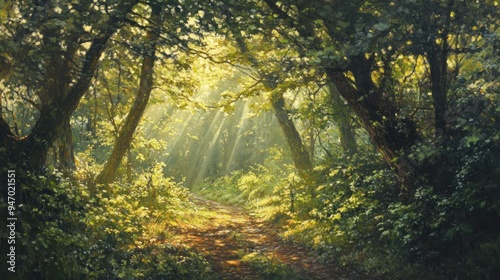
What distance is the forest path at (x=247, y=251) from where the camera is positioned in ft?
26.3

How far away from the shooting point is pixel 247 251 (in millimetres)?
9781

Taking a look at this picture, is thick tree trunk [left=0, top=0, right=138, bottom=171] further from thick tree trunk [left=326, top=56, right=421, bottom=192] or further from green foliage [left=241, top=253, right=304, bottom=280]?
green foliage [left=241, top=253, right=304, bottom=280]

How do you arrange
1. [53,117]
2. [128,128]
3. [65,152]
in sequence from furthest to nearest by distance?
[128,128]
[65,152]
[53,117]

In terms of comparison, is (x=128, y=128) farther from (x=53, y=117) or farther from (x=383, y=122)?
(x=383, y=122)

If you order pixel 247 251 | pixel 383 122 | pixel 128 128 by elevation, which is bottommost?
pixel 247 251

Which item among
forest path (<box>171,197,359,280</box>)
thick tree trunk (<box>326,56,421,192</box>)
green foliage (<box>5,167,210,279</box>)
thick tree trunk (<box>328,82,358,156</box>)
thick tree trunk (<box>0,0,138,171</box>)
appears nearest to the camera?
green foliage (<box>5,167,210,279</box>)

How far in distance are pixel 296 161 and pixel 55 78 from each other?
875 cm

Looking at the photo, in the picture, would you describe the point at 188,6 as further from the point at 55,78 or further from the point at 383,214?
the point at 383,214

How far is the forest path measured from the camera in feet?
26.3

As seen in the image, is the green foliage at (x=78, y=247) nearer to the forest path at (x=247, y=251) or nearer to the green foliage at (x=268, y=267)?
the forest path at (x=247, y=251)

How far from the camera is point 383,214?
339 inches

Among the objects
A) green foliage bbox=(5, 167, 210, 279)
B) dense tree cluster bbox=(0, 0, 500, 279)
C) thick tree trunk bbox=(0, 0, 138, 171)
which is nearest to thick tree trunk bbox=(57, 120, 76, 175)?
dense tree cluster bbox=(0, 0, 500, 279)

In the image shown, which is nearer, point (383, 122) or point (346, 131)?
point (383, 122)

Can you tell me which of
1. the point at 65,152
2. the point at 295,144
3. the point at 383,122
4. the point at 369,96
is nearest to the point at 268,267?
the point at 383,122
